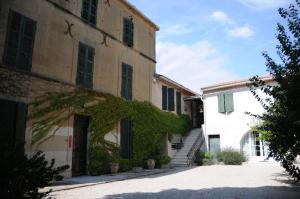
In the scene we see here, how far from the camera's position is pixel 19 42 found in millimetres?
10805

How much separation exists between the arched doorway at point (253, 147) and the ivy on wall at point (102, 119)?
195 inches

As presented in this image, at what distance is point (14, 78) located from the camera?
10430 mm

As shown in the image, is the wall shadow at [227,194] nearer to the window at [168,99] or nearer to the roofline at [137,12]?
the window at [168,99]

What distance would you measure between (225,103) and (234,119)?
1.33 meters

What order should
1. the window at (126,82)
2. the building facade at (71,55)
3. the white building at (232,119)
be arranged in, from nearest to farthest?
the building facade at (71,55) < the window at (126,82) < the white building at (232,119)

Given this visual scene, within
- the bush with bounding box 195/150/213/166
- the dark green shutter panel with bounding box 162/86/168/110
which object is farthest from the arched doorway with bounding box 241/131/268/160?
the dark green shutter panel with bounding box 162/86/168/110

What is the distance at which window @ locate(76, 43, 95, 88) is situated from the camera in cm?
1351

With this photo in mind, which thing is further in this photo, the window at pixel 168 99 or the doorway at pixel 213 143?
the doorway at pixel 213 143

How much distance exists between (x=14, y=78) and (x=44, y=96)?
57.2 inches

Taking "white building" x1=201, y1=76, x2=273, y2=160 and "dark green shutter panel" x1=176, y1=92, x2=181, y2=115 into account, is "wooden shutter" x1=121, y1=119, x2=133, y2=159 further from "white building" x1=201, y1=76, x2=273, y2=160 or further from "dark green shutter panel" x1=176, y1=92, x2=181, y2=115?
"white building" x1=201, y1=76, x2=273, y2=160

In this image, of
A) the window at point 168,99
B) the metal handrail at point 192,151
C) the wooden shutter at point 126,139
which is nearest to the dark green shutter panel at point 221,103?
the metal handrail at point 192,151

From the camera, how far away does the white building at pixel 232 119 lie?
19.9 metres

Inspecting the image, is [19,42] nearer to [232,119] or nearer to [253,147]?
[232,119]

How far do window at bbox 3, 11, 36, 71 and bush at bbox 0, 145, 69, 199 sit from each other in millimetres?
7608
